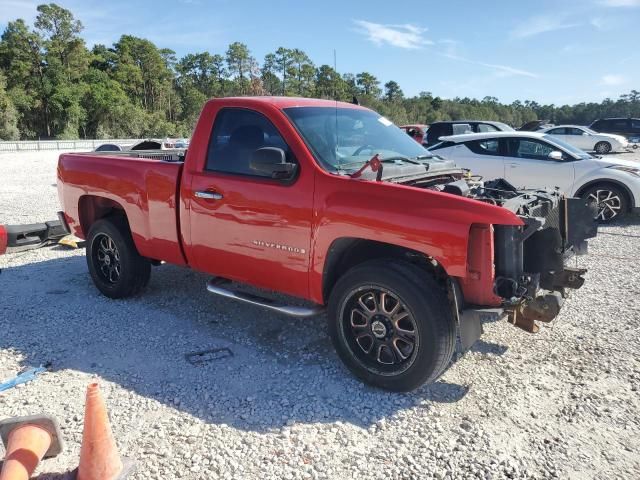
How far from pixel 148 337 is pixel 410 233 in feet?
8.69

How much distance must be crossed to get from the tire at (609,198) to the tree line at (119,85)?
37.7 m

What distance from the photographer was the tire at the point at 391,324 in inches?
137

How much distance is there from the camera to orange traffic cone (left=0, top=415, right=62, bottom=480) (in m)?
2.65

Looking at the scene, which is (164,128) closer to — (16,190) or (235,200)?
(16,190)

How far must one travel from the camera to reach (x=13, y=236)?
7566 mm

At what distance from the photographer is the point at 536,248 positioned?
379cm

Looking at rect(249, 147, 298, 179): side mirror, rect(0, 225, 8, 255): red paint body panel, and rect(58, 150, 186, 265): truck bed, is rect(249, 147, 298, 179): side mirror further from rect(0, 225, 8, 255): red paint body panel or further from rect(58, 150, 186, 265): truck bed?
rect(0, 225, 8, 255): red paint body panel

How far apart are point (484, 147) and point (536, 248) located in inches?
279

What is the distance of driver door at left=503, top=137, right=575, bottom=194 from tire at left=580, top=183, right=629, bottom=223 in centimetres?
41

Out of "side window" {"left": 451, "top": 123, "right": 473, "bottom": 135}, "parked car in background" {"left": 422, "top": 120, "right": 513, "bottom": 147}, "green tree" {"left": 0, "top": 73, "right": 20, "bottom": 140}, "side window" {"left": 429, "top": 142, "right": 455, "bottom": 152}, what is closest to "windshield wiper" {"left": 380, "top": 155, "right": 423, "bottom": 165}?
"side window" {"left": 429, "top": 142, "right": 455, "bottom": 152}

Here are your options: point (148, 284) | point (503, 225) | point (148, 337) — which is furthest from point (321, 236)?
point (148, 284)

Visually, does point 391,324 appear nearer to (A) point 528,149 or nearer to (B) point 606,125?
(A) point 528,149

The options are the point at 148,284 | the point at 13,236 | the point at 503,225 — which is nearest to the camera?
the point at 503,225

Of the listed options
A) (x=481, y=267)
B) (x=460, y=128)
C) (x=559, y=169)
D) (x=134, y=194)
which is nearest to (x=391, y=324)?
(x=481, y=267)
